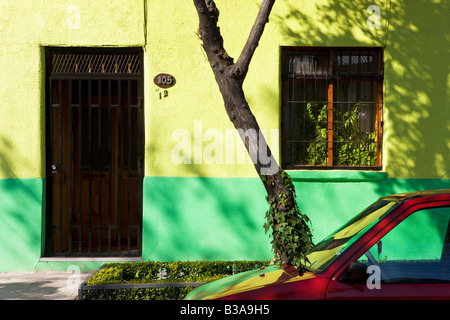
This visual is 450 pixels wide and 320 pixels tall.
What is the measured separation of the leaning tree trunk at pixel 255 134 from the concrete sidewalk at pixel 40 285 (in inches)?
109

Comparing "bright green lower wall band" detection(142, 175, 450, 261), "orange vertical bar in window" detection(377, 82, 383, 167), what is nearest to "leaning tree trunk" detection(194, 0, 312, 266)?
"bright green lower wall band" detection(142, 175, 450, 261)

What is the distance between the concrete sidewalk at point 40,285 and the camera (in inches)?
266

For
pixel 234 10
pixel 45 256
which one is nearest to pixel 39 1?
pixel 234 10

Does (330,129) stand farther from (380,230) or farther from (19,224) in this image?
(19,224)

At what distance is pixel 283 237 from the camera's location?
5.65 m

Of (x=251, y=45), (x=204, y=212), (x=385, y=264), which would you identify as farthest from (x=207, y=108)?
(x=385, y=264)

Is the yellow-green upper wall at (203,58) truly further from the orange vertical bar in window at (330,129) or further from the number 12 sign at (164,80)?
the orange vertical bar in window at (330,129)

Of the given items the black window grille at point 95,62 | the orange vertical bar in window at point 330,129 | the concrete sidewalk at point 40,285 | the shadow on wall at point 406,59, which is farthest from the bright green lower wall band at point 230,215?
the black window grille at point 95,62

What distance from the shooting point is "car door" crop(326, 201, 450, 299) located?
3.36 metres

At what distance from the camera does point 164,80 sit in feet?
26.3

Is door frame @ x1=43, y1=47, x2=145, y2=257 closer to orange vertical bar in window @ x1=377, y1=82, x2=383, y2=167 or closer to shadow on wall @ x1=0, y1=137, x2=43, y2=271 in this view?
shadow on wall @ x1=0, y1=137, x2=43, y2=271

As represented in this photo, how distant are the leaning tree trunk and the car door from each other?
6.45 ft

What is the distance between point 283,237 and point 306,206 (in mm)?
2463
